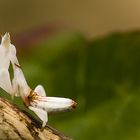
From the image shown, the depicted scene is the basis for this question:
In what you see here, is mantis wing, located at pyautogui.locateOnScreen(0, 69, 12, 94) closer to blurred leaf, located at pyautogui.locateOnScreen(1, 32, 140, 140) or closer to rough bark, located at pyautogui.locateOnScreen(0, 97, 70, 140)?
rough bark, located at pyautogui.locateOnScreen(0, 97, 70, 140)

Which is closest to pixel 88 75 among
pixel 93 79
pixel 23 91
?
pixel 93 79

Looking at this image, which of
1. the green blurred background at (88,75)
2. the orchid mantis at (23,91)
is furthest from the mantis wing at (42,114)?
the green blurred background at (88,75)

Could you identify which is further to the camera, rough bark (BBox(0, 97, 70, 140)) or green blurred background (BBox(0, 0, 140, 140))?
green blurred background (BBox(0, 0, 140, 140))

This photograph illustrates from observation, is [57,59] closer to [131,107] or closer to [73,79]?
[73,79]

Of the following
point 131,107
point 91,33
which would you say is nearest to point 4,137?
point 131,107

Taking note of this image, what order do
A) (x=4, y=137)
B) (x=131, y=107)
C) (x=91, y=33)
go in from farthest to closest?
(x=91, y=33) < (x=131, y=107) < (x=4, y=137)

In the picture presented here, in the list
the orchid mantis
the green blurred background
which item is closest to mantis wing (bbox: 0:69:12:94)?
the orchid mantis

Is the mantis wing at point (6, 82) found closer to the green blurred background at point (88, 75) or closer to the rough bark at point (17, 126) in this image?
the rough bark at point (17, 126)
